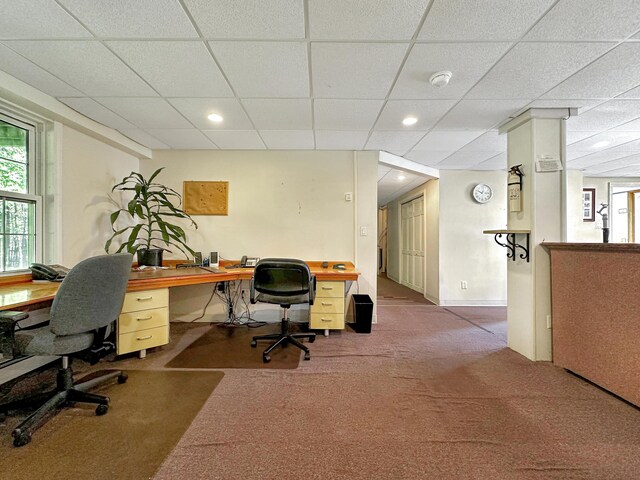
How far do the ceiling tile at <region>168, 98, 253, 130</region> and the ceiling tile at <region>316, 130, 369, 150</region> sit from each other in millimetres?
852

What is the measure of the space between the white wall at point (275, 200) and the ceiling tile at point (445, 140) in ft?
2.23

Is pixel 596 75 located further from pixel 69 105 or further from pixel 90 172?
pixel 90 172

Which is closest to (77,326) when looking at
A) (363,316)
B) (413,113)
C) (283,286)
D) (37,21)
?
(283,286)

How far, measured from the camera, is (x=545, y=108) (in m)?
2.29

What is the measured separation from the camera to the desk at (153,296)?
1.65 meters

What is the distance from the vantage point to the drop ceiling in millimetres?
1357

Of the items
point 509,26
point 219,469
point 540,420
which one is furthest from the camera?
point 540,420

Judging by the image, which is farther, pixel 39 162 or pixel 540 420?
pixel 39 162

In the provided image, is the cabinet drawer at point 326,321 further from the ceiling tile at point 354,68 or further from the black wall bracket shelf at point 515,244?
the ceiling tile at point 354,68

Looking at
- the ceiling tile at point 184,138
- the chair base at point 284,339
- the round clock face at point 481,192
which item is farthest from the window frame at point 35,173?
the round clock face at point 481,192

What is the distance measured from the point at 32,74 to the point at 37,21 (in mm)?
748

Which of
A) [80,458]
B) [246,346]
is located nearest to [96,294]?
[80,458]

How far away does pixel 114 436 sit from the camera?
140cm

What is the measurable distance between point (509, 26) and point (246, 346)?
3.24 m
